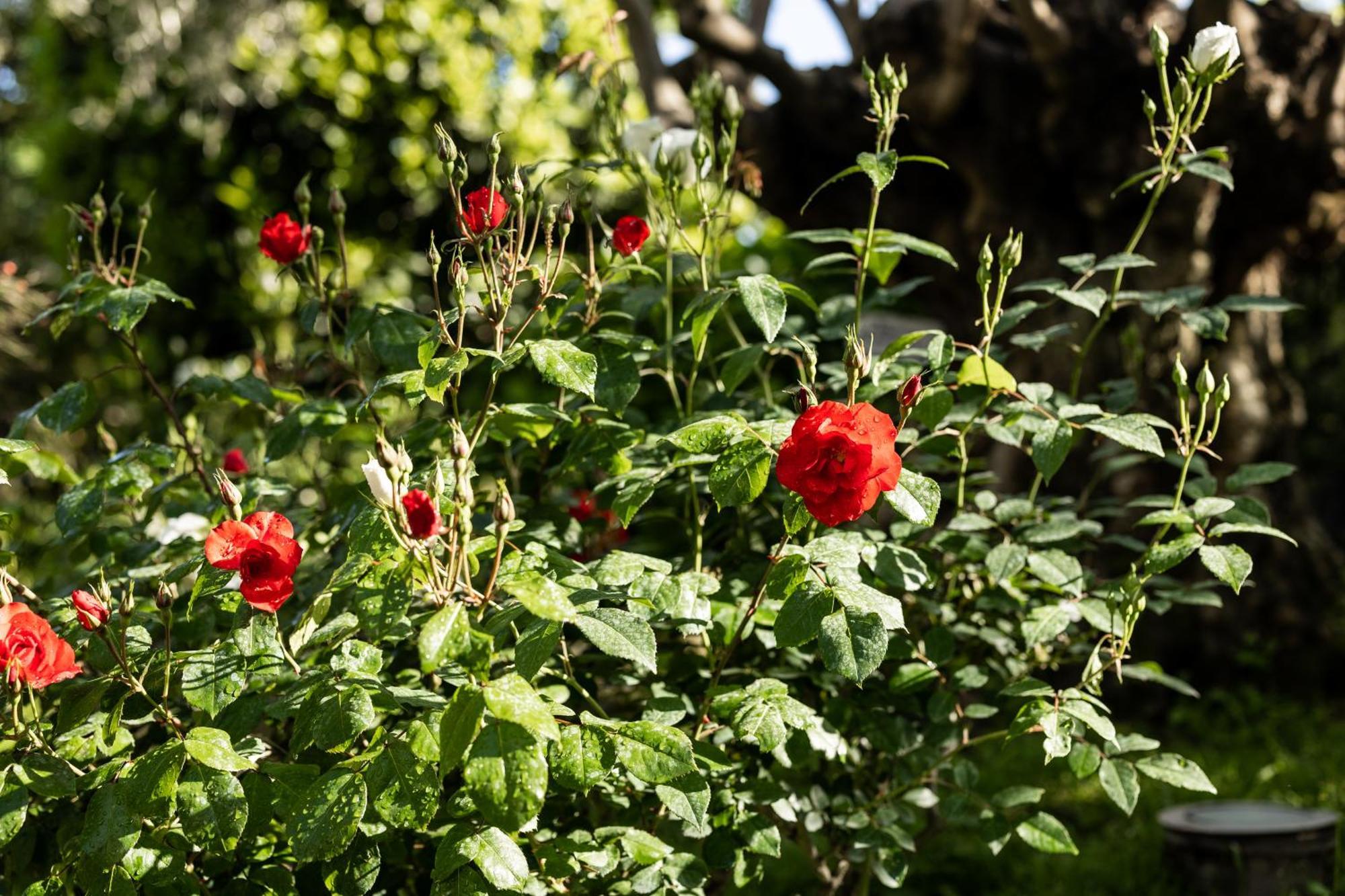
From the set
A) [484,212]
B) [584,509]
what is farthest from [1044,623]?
[484,212]

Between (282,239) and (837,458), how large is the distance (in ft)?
2.92

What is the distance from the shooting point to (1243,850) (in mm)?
2080

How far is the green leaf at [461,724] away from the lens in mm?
995

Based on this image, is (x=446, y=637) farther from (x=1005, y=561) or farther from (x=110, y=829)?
(x=1005, y=561)

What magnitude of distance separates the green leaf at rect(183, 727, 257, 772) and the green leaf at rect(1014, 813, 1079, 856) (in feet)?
3.20

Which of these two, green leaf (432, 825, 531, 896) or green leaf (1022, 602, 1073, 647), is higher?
green leaf (432, 825, 531, 896)

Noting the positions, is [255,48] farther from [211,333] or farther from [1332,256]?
[1332,256]

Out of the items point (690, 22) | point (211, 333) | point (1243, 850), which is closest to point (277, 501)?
point (1243, 850)

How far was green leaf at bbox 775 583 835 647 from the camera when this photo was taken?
46.1 inches

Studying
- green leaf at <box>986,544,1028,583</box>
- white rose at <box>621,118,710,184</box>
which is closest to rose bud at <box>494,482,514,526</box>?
white rose at <box>621,118,710,184</box>

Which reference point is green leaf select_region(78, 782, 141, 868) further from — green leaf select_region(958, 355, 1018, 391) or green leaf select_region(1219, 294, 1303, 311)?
green leaf select_region(1219, 294, 1303, 311)

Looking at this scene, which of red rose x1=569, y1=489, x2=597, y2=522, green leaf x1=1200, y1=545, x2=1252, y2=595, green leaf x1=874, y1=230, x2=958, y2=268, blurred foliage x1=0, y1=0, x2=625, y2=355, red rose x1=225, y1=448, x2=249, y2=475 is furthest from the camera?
blurred foliage x1=0, y1=0, x2=625, y2=355

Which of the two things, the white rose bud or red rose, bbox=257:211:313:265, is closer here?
the white rose bud

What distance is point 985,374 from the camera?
1.45 meters
